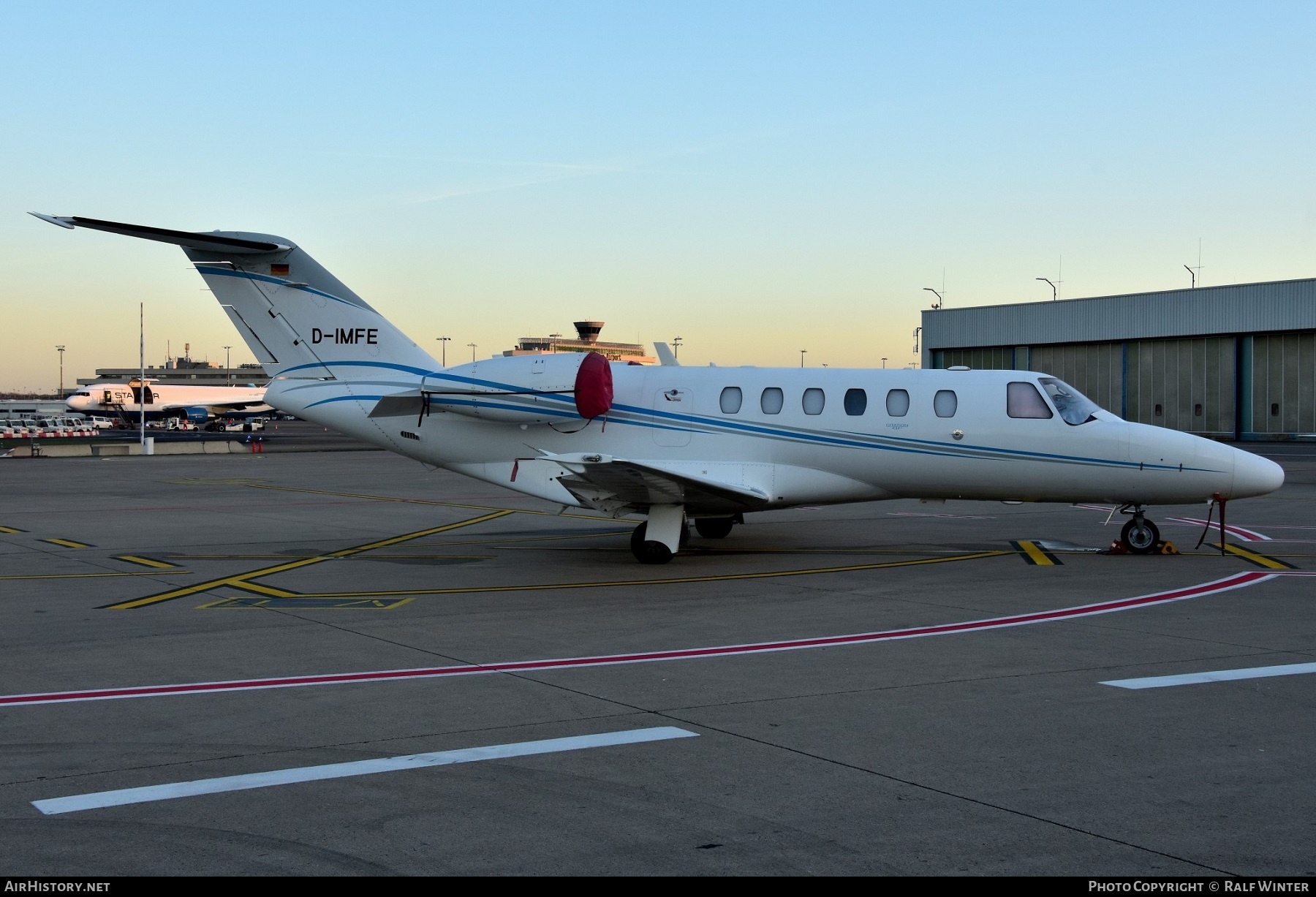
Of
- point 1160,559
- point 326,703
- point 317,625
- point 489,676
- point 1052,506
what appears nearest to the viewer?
point 326,703

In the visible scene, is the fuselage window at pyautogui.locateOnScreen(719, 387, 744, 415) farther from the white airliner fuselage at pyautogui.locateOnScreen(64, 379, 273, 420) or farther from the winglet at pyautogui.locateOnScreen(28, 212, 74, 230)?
the white airliner fuselage at pyautogui.locateOnScreen(64, 379, 273, 420)

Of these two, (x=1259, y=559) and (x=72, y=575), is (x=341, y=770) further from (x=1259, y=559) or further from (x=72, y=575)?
(x=1259, y=559)

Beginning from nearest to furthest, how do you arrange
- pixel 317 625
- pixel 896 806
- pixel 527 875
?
1. pixel 527 875
2. pixel 896 806
3. pixel 317 625

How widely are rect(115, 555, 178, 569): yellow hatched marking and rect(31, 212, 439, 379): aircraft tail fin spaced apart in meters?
3.28

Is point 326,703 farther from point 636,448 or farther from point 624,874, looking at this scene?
point 636,448

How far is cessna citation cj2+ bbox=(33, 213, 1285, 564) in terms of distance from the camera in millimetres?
16391

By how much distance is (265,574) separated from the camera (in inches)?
613

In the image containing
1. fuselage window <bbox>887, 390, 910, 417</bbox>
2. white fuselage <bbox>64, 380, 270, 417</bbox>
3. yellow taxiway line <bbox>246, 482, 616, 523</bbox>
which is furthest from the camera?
white fuselage <bbox>64, 380, 270, 417</bbox>

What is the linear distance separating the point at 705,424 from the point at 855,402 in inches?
86.7

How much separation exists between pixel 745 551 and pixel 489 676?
902cm

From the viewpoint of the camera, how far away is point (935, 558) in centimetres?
1670

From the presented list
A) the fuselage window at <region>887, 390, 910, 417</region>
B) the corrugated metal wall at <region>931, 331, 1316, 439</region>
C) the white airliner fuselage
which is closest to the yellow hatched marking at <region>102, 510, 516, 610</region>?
the fuselage window at <region>887, 390, 910, 417</region>

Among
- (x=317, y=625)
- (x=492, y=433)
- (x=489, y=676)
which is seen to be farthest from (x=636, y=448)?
(x=489, y=676)

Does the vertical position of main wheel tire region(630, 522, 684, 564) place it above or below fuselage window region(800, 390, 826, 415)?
below
